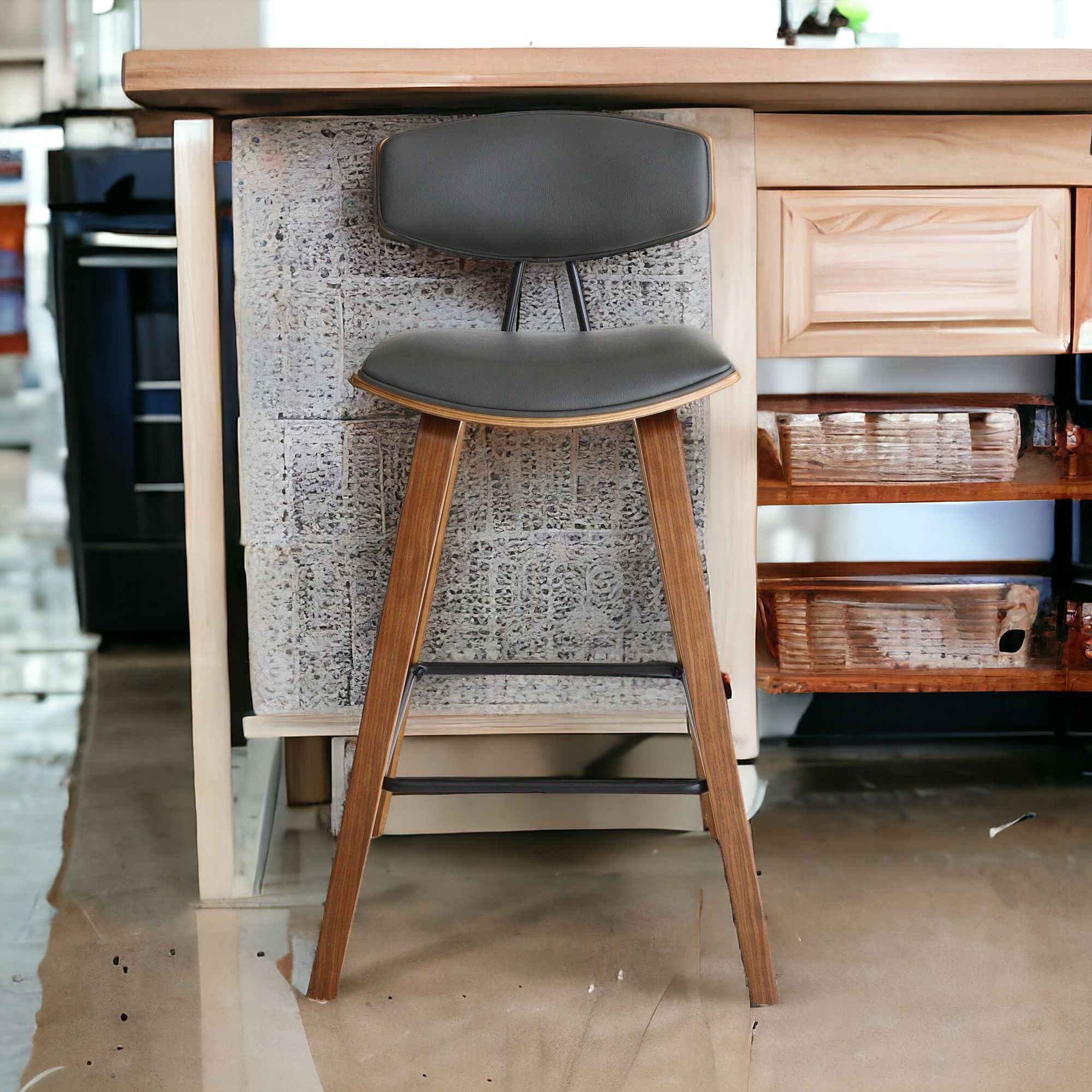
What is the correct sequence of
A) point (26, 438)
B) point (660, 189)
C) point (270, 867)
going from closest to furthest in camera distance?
point (660, 189) → point (270, 867) → point (26, 438)

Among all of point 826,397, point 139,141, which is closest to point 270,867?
point 826,397

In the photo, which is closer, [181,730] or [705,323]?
[705,323]

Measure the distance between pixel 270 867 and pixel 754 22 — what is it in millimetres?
1671

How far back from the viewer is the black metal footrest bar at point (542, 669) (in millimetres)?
1224

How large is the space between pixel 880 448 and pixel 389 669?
72 centimetres

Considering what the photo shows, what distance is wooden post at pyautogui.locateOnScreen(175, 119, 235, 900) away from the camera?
134 centimetres

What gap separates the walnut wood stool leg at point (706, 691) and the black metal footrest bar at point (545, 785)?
0.04 m

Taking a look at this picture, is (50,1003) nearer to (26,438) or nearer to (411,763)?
(411,763)

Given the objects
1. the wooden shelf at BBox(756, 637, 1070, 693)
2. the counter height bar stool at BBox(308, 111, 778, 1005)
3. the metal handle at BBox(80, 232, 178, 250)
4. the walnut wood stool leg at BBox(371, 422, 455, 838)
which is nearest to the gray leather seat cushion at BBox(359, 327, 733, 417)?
the counter height bar stool at BBox(308, 111, 778, 1005)

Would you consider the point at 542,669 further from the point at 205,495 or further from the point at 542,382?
the point at 205,495

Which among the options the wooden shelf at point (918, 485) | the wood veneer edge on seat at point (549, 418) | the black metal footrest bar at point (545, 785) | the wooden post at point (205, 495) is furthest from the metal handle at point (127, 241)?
the black metal footrest bar at point (545, 785)

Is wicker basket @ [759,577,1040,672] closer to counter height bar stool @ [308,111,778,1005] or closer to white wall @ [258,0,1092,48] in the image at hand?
counter height bar stool @ [308,111,778,1005]

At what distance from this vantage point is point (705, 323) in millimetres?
1384

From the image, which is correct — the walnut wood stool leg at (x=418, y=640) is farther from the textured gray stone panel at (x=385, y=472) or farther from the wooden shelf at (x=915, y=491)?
the wooden shelf at (x=915, y=491)
